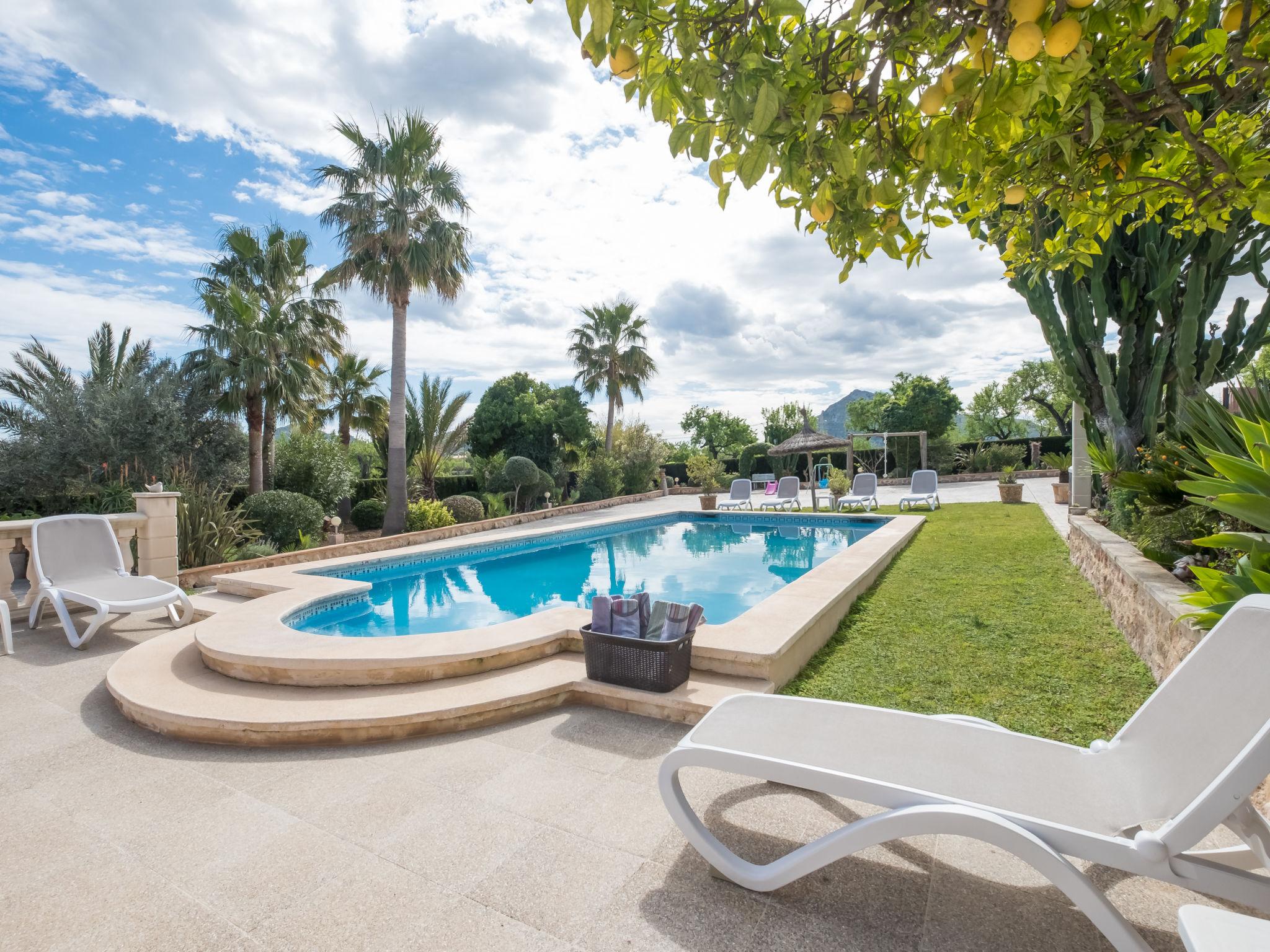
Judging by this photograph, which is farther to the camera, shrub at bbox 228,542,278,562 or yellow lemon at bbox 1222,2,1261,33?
shrub at bbox 228,542,278,562

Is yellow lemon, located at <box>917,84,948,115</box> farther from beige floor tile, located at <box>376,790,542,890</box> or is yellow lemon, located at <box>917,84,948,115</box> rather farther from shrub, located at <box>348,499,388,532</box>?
shrub, located at <box>348,499,388,532</box>

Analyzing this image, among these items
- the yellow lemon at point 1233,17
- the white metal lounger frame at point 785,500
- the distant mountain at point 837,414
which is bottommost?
the white metal lounger frame at point 785,500

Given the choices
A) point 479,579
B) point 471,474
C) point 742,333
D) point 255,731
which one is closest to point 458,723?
point 255,731

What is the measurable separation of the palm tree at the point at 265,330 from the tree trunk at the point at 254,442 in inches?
0.6

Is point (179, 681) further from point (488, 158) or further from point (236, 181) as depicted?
point (236, 181)

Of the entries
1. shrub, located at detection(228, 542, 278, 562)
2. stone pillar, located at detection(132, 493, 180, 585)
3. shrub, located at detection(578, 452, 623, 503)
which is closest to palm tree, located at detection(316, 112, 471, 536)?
shrub, located at detection(228, 542, 278, 562)

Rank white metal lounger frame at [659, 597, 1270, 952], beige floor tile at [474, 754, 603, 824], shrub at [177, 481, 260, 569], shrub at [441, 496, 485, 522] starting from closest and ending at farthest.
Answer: white metal lounger frame at [659, 597, 1270, 952]
beige floor tile at [474, 754, 603, 824]
shrub at [177, 481, 260, 569]
shrub at [441, 496, 485, 522]

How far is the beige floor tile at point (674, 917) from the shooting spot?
1827 millimetres

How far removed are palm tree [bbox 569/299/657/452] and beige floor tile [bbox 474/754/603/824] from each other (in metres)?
21.3

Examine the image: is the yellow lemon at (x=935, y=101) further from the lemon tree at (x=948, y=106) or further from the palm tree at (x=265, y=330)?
the palm tree at (x=265, y=330)

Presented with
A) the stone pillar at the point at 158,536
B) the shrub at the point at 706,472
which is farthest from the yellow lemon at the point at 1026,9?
the shrub at the point at 706,472

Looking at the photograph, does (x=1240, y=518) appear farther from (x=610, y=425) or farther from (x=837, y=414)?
(x=837, y=414)

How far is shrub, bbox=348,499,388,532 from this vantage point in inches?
547

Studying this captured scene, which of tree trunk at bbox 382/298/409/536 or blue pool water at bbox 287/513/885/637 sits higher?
tree trunk at bbox 382/298/409/536
